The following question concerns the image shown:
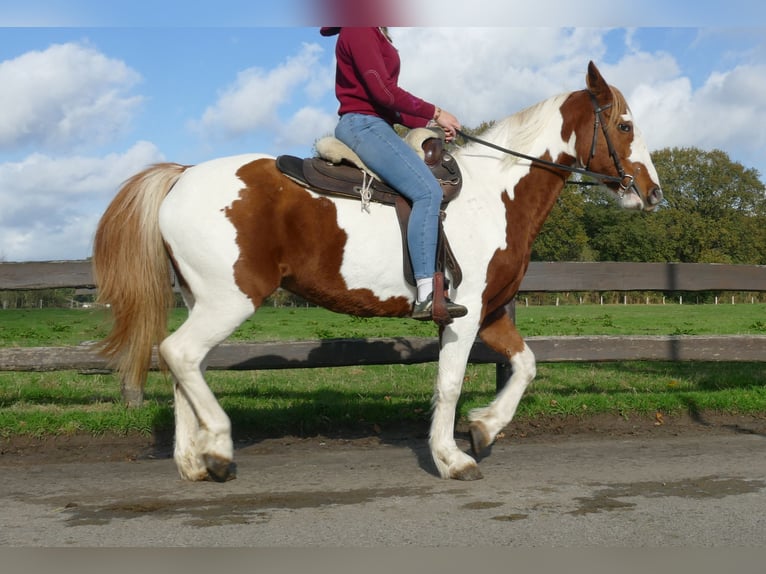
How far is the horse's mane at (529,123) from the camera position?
20.5 feet

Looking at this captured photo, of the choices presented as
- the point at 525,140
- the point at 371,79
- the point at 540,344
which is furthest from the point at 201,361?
the point at 540,344

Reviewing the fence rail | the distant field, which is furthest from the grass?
the distant field

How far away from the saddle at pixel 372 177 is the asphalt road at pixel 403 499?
1488mm

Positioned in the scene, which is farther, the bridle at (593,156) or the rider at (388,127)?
the bridle at (593,156)

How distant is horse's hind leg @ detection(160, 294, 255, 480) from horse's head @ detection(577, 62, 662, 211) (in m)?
2.93

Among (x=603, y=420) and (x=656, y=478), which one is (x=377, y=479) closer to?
(x=656, y=478)

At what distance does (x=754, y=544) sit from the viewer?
3793mm

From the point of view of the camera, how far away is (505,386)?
20.3 feet

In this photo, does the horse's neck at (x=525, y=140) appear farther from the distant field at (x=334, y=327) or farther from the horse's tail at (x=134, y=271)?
the distant field at (x=334, y=327)

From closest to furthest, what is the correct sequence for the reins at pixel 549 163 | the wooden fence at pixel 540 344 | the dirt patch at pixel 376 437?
1. the reins at pixel 549 163
2. the dirt patch at pixel 376 437
3. the wooden fence at pixel 540 344

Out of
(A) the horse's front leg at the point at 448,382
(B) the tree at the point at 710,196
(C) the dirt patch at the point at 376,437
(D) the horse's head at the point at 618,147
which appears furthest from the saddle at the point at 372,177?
(B) the tree at the point at 710,196

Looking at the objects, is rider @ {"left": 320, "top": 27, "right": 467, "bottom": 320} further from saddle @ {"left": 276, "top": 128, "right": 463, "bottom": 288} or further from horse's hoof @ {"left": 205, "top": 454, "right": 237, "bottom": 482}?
horse's hoof @ {"left": 205, "top": 454, "right": 237, "bottom": 482}

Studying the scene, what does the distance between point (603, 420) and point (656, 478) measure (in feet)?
7.39

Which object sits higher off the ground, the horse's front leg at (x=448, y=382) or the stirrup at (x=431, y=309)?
the stirrup at (x=431, y=309)
